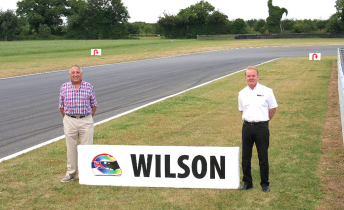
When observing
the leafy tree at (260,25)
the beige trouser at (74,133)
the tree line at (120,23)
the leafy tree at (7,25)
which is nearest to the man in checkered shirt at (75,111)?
the beige trouser at (74,133)

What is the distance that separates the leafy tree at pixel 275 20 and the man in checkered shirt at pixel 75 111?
90.9 meters

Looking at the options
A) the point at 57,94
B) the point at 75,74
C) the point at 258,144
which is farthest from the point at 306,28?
the point at 75,74

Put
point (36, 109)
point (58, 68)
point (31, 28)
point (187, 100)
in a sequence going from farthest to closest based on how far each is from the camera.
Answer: point (31, 28)
point (58, 68)
point (187, 100)
point (36, 109)

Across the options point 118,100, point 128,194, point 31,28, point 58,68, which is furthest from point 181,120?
point 31,28

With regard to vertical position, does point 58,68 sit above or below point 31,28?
→ below

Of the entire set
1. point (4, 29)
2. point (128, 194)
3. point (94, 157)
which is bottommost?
point (128, 194)

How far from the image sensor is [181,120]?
12.2 m

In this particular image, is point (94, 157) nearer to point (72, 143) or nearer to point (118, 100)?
point (72, 143)

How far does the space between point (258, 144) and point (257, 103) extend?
601 mm

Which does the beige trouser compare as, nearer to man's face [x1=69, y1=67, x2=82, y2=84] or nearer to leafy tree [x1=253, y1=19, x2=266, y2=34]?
man's face [x1=69, y1=67, x2=82, y2=84]

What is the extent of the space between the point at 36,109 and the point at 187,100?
5033 millimetres

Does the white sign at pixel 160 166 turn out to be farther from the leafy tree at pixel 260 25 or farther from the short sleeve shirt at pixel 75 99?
the leafy tree at pixel 260 25

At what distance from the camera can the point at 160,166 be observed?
6.75 metres

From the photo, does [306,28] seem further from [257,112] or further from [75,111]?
[75,111]
